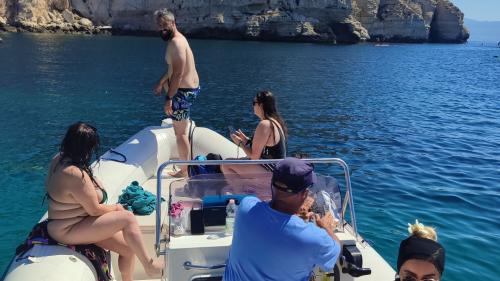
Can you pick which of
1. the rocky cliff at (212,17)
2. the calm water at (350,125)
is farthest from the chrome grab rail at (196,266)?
the rocky cliff at (212,17)

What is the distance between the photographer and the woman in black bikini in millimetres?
3582

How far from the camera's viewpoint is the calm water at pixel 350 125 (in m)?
7.63

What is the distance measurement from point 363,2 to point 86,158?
89863 millimetres

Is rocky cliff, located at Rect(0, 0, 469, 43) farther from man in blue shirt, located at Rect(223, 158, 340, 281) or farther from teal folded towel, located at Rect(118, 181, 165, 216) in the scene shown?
man in blue shirt, located at Rect(223, 158, 340, 281)

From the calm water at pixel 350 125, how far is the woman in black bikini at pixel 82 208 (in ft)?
10.3

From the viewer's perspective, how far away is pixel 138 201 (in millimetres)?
4930

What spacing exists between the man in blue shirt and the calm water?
4280 millimetres

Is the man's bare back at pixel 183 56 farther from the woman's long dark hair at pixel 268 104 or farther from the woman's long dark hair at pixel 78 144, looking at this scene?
the woman's long dark hair at pixel 78 144

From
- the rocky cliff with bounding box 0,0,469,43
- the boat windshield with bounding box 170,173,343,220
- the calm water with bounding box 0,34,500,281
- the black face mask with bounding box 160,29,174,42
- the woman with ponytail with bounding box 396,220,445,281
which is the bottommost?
the calm water with bounding box 0,34,500,281

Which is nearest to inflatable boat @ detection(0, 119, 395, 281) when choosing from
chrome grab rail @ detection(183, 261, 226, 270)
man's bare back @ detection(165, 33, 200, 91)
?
chrome grab rail @ detection(183, 261, 226, 270)

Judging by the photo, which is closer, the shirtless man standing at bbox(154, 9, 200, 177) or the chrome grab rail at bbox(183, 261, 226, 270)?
the chrome grab rail at bbox(183, 261, 226, 270)

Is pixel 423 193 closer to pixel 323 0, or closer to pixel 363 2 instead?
pixel 323 0

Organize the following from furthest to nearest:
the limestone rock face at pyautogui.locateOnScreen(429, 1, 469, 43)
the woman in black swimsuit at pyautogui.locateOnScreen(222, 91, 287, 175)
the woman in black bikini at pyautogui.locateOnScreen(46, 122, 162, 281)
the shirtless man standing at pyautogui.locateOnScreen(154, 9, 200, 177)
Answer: the limestone rock face at pyautogui.locateOnScreen(429, 1, 469, 43)
the shirtless man standing at pyautogui.locateOnScreen(154, 9, 200, 177)
the woman in black swimsuit at pyautogui.locateOnScreen(222, 91, 287, 175)
the woman in black bikini at pyautogui.locateOnScreen(46, 122, 162, 281)

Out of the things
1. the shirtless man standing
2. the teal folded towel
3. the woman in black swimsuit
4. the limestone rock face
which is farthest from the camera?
the limestone rock face
